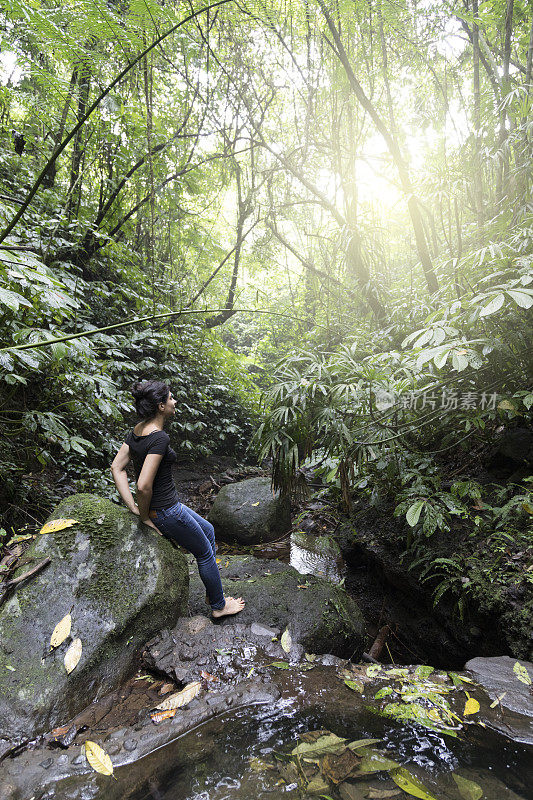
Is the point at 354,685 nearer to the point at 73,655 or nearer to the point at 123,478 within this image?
the point at 73,655

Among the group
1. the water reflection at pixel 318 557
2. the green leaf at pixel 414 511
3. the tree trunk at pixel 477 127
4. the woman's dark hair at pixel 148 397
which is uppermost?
the tree trunk at pixel 477 127

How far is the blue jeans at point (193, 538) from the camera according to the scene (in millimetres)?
2568

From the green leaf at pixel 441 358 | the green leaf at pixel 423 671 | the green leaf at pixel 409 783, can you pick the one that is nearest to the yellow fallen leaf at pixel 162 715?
the green leaf at pixel 409 783

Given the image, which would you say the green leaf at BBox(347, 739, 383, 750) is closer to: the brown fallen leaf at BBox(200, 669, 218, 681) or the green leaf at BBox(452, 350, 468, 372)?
the brown fallen leaf at BBox(200, 669, 218, 681)

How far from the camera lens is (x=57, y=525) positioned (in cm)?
240

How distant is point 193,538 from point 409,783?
1.69 meters

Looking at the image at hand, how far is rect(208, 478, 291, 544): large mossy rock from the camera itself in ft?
16.8

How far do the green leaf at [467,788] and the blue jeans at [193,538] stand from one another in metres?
1.61

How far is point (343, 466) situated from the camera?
3307mm

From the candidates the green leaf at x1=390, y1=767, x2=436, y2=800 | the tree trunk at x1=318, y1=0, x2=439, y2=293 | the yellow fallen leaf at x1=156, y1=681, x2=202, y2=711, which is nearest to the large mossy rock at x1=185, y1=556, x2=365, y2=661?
the yellow fallen leaf at x1=156, y1=681, x2=202, y2=711

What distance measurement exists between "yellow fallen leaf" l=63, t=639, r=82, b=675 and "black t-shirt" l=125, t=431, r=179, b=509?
2.78 feet

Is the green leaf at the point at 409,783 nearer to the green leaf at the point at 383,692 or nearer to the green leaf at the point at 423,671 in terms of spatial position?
the green leaf at the point at 383,692

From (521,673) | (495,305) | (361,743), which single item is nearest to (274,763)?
(361,743)

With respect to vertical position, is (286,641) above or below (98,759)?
below
